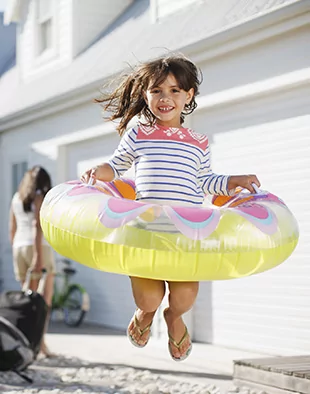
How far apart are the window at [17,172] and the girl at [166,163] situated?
907cm

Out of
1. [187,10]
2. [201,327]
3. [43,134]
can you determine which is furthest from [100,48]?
[201,327]

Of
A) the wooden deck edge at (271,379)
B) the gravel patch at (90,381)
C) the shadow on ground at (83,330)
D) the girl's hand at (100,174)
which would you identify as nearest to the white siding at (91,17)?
the shadow on ground at (83,330)

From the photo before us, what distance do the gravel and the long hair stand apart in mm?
1468

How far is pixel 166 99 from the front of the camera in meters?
4.32

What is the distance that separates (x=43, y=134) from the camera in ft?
41.3

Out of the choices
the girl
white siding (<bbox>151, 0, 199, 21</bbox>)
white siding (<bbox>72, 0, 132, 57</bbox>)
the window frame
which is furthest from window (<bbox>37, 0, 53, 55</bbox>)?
the girl

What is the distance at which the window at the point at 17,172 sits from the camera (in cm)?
1352

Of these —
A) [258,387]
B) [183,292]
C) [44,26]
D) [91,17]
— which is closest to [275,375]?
[258,387]

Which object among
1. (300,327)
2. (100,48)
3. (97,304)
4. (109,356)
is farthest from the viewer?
(100,48)

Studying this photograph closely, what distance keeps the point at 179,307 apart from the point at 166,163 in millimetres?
725

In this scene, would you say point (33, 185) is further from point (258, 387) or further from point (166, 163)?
point (166, 163)

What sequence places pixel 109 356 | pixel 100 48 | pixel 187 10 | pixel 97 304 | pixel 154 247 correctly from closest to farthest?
pixel 154 247 < pixel 109 356 < pixel 187 10 < pixel 97 304 < pixel 100 48

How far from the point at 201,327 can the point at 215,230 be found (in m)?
5.23

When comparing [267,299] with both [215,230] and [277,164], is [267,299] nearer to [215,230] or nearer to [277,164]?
[277,164]
